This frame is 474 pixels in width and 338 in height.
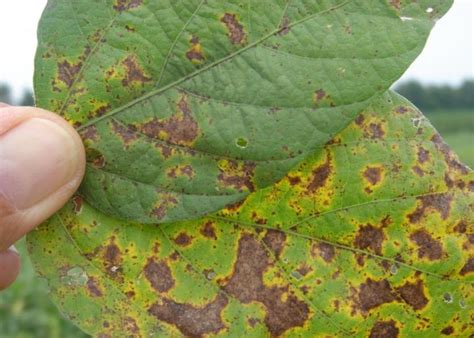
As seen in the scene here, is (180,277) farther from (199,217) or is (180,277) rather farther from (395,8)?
(395,8)

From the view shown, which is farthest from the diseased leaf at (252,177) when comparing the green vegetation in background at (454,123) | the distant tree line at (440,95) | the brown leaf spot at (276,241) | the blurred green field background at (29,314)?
the distant tree line at (440,95)

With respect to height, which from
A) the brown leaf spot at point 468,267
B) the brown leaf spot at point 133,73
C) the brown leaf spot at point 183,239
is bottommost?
the brown leaf spot at point 183,239

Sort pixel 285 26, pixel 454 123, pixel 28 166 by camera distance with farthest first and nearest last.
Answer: pixel 454 123 < pixel 28 166 < pixel 285 26

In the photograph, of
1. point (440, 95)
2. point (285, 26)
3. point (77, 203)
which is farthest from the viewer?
point (440, 95)

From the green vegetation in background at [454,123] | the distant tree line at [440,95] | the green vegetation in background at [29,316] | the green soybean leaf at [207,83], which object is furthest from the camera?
the distant tree line at [440,95]

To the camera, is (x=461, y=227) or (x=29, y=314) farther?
(x=29, y=314)

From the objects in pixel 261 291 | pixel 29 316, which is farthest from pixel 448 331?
pixel 29 316

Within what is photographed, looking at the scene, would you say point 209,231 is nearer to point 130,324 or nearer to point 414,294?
point 130,324

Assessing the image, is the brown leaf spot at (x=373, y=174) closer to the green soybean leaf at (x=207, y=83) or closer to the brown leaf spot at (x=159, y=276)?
the green soybean leaf at (x=207, y=83)
